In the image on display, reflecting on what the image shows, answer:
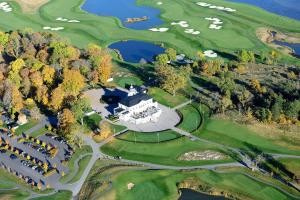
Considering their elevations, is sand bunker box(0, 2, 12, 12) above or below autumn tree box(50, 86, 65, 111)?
below

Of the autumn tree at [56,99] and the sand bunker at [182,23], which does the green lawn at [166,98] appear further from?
the sand bunker at [182,23]

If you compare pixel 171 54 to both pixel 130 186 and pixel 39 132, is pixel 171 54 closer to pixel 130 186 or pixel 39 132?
pixel 39 132

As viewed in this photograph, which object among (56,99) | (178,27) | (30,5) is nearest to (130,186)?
(56,99)

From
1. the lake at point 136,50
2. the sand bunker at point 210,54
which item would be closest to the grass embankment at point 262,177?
the sand bunker at point 210,54

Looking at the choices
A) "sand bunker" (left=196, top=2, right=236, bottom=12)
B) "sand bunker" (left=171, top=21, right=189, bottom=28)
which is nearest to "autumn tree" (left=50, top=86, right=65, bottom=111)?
"sand bunker" (left=171, top=21, right=189, bottom=28)

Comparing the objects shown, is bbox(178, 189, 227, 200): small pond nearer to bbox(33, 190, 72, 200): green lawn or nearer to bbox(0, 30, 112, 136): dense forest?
bbox(33, 190, 72, 200): green lawn

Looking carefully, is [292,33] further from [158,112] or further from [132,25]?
[158,112]
